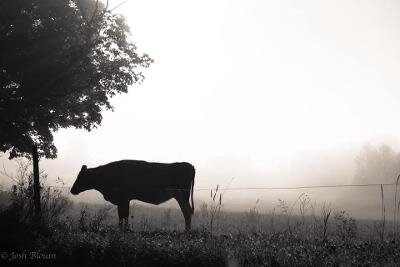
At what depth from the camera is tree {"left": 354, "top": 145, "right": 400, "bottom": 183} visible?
9375 cm

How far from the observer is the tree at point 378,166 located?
93.8m

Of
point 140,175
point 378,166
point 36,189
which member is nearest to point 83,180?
point 140,175

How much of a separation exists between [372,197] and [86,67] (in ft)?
330

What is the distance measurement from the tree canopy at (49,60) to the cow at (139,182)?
9.71ft

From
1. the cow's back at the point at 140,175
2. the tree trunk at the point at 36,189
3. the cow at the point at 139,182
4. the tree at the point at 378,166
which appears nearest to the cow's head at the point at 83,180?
the cow at the point at 139,182

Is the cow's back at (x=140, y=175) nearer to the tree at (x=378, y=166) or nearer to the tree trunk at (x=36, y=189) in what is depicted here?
the tree trunk at (x=36, y=189)

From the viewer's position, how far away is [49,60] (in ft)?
47.5

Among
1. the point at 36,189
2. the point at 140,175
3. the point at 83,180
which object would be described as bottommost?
the point at 36,189

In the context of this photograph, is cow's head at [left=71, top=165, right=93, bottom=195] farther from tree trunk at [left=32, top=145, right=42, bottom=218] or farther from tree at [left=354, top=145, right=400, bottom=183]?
tree at [left=354, top=145, right=400, bottom=183]

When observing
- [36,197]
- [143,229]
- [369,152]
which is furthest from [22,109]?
[369,152]

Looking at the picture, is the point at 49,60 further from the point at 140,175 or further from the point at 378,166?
the point at 378,166

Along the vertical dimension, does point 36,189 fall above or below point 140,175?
below

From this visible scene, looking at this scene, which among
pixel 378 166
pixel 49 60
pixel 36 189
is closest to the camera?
pixel 36 189

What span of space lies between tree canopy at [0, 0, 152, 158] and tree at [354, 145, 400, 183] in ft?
291
